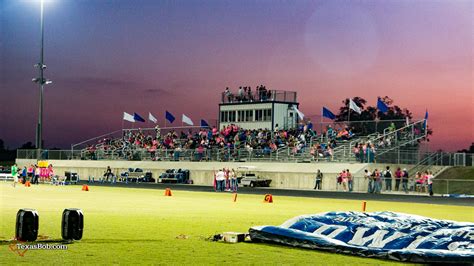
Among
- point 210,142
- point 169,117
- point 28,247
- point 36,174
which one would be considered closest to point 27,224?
point 28,247

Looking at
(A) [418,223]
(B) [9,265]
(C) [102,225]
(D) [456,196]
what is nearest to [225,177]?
(D) [456,196]

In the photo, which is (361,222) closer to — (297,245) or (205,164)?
(297,245)

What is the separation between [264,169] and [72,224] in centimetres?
5113

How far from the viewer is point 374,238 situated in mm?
14852

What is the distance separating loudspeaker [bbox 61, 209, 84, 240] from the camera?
614 inches

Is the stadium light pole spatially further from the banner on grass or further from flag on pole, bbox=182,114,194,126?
the banner on grass

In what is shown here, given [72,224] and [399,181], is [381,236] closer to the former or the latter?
[72,224]

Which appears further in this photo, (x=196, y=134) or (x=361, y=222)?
(x=196, y=134)

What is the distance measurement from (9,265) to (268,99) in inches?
2869

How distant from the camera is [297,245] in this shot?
615 inches

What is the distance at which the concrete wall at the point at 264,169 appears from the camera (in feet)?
195

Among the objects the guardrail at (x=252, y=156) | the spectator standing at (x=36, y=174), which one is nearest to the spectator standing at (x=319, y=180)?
the guardrail at (x=252, y=156)

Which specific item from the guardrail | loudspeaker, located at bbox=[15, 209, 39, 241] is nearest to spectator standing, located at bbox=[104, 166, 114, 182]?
the guardrail

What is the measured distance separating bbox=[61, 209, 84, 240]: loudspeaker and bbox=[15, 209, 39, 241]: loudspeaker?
24.2 inches
